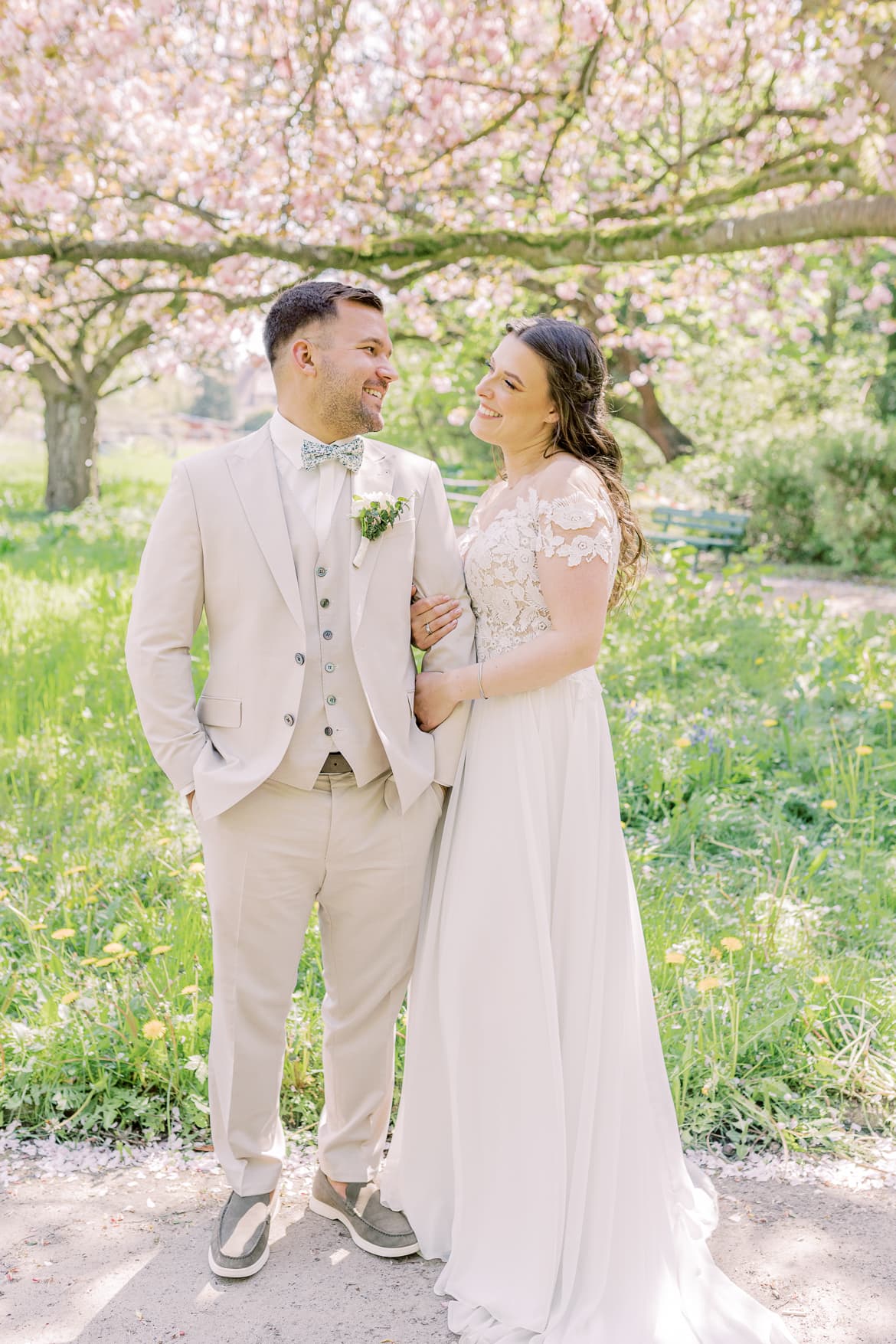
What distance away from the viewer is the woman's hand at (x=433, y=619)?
8.59 feet

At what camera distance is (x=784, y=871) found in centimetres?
428

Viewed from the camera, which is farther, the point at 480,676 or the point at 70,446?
the point at 70,446

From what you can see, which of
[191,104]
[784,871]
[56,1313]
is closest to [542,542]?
[56,1313]

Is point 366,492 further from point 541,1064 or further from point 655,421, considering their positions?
point 655,421

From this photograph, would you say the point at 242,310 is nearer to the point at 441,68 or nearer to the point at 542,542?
the point at 441,68

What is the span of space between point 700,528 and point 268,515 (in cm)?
1098

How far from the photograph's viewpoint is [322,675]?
2.50 m

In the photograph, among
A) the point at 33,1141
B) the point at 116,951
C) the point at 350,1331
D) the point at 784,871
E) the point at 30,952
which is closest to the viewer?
the point at 350,1331

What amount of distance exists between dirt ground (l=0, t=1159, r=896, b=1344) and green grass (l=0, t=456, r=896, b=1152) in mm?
224

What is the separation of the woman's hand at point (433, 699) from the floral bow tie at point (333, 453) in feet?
1.69

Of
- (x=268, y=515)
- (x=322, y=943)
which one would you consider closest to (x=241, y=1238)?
(x=322, y=943)

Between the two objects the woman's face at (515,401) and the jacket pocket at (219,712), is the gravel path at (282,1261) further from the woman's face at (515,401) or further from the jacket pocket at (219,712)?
the woman's face at (515,401)

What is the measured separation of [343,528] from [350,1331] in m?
1.71

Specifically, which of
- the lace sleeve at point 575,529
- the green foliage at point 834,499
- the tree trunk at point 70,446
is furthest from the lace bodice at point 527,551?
the tree trunk at point 70,446
